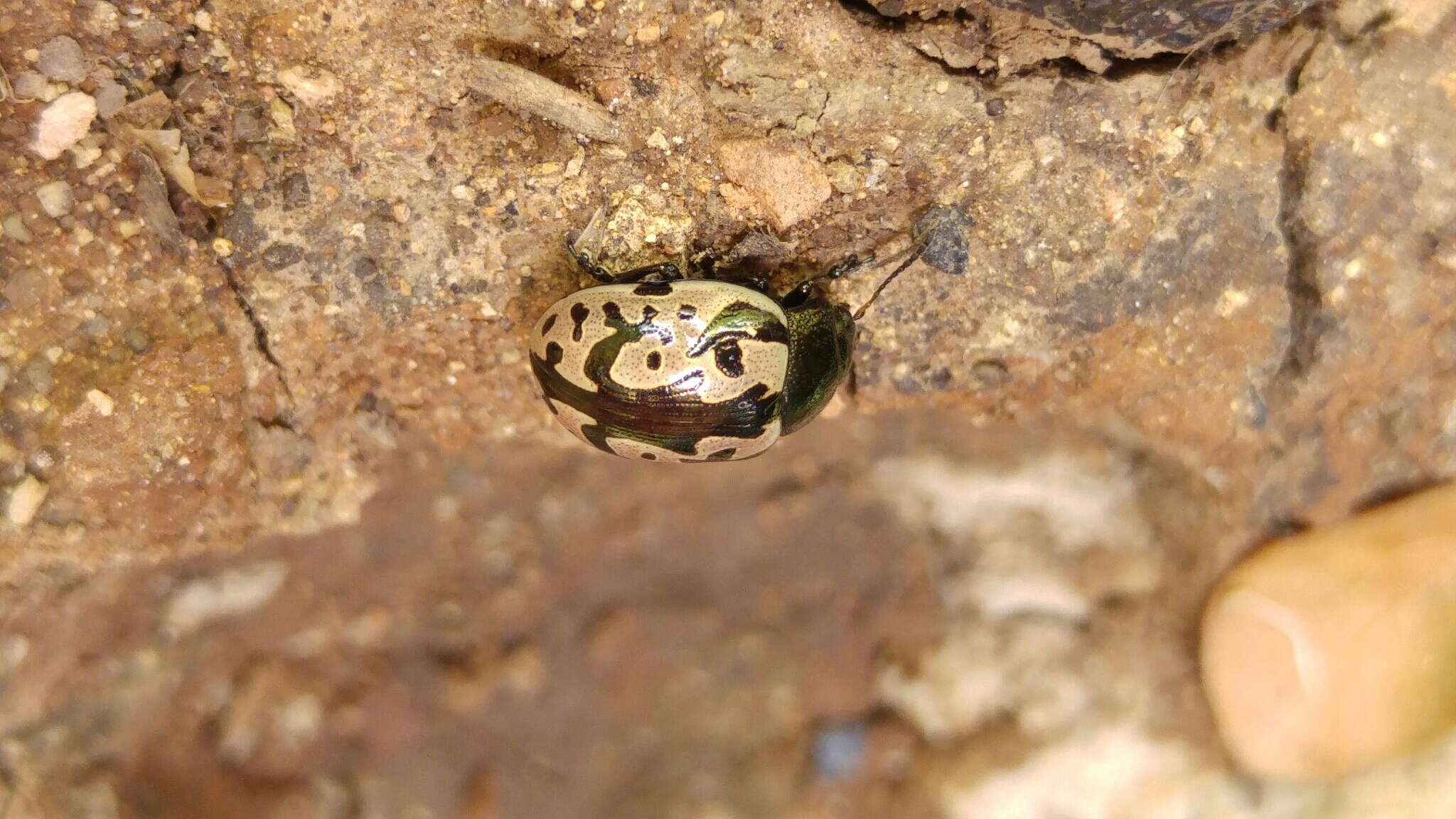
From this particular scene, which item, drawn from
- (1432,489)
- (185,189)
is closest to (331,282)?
(185,189)

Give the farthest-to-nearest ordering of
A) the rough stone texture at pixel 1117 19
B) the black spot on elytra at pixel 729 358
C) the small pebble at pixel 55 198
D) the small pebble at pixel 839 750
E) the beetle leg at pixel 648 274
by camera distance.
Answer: the small pebble at pixel 839 750, the beetle leg at pixel 648 274, the black spot on elytra at pixel 729 358, the small pebble at pixel 55 198, the rough stone texture at pixel 1117 19

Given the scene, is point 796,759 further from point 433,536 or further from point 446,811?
point 433,536

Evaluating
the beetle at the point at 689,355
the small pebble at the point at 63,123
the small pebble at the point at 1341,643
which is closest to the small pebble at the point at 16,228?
the small pebble at the point at 63,123

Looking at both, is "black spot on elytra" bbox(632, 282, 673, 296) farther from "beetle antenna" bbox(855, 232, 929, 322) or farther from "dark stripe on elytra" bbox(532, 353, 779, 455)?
"beetle antenna" bbox(855, 232, 929, 322)

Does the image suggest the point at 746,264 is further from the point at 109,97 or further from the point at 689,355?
the point at 109,97

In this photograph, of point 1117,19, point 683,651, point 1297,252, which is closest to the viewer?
point 1117,19

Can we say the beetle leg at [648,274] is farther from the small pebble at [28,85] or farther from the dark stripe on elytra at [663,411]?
the small pebble at [28,85]

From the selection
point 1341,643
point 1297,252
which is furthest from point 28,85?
point 1341,643
